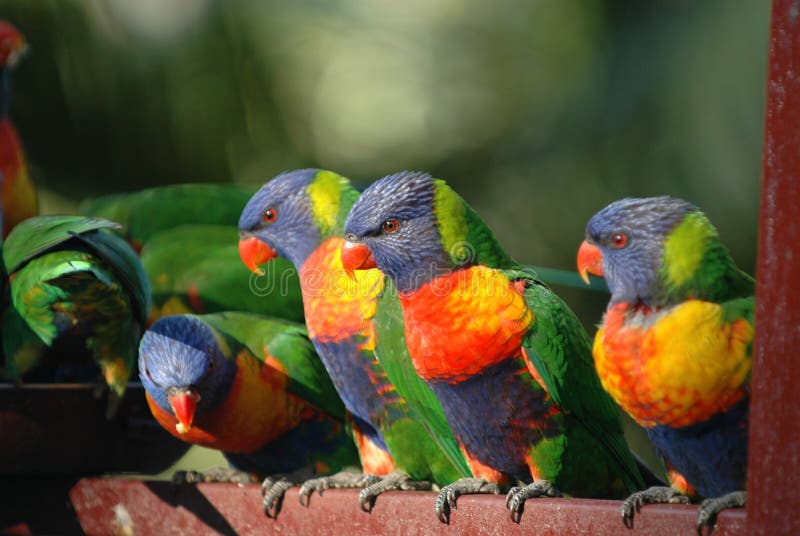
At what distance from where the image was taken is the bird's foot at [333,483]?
2.00 m

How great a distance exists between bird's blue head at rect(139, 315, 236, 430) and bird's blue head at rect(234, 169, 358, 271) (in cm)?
25

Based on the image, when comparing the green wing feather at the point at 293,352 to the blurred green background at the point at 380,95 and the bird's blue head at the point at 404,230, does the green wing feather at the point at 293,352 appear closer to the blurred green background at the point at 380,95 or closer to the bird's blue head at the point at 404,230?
the bird's blue head at the point at 404,230

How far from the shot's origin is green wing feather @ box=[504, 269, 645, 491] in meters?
1.71

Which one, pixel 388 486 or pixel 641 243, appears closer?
pixel 641 243

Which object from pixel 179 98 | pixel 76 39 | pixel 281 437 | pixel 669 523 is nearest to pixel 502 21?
pixel 179 98

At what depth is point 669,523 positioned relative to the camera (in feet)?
4.66

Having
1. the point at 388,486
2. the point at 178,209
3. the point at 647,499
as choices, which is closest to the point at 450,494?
the point at 388,486

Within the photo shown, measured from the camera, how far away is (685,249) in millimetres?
1484

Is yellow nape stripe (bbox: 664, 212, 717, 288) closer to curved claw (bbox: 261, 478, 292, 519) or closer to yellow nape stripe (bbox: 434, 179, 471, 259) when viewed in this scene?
yellow nape stripe (bbox: 434, 179, 471, 259)

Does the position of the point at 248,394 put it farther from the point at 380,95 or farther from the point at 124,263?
the point at 380,95

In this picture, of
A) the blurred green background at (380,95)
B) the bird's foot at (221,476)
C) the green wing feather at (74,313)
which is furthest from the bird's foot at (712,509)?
the blurred green background at (380,95)

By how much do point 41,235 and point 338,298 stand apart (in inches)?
30.2

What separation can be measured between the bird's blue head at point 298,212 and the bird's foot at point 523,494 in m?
0.68

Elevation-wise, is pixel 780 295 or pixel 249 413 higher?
pixel 780 295
